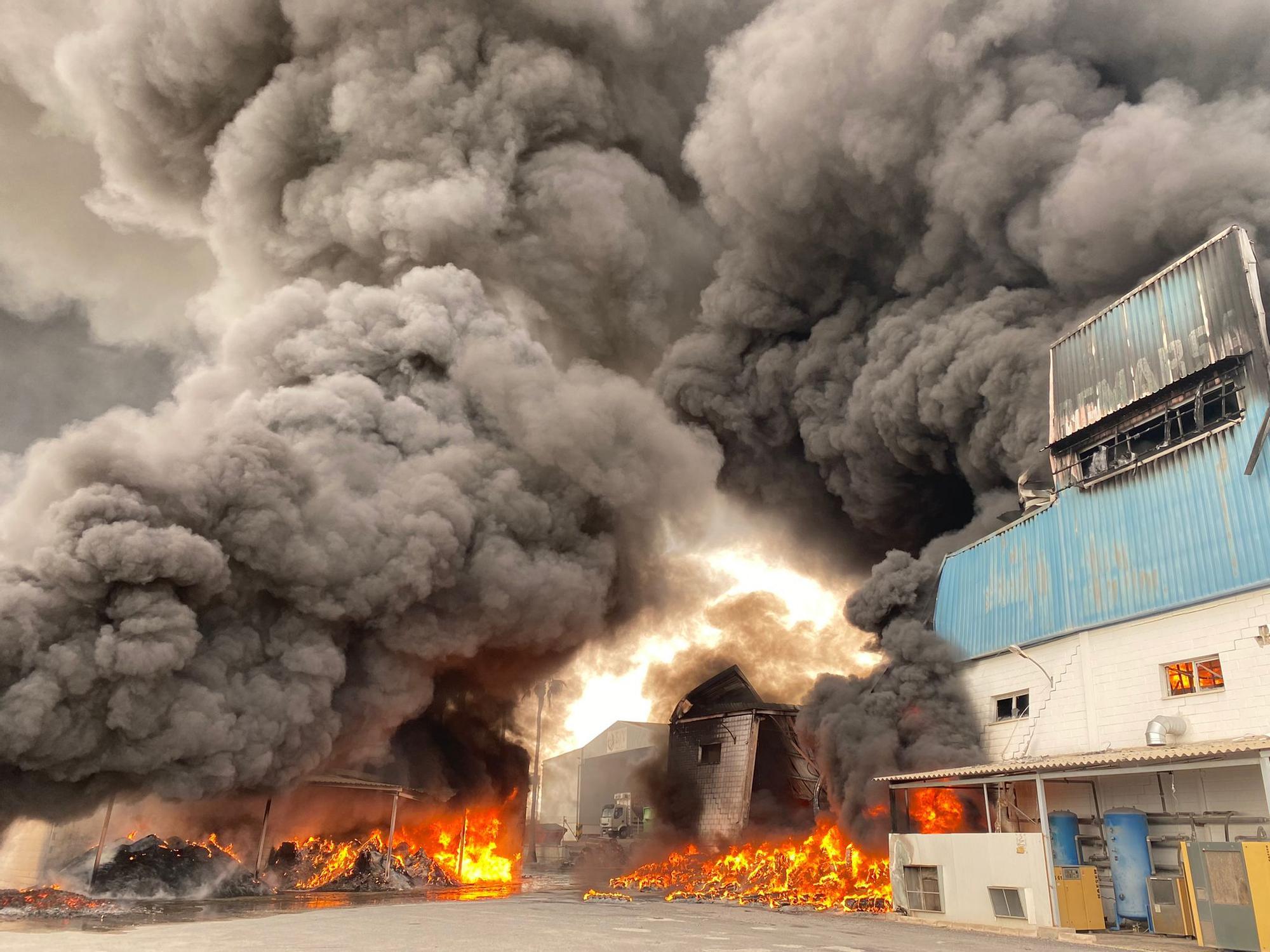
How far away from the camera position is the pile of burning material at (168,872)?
811 inches

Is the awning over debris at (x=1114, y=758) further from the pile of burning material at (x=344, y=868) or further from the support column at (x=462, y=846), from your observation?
the support column at (x=462, y=846)

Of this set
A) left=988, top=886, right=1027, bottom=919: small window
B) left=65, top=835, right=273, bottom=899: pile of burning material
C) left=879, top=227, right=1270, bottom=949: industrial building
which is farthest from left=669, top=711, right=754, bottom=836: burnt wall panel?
left=65, top=835, right=273, bottom=899: pile of burning material

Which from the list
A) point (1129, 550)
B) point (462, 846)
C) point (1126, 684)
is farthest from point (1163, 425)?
point (462, 846)

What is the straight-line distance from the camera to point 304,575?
23172 mm

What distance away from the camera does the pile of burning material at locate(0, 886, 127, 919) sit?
16.2 meters

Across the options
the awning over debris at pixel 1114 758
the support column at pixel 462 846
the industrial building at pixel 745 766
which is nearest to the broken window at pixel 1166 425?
the awning over debris at pixel 1114 758

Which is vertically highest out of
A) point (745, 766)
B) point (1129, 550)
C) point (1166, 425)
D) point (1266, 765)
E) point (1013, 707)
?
point (1166, 425)

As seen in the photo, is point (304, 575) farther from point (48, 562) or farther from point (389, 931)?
point (389, 931)

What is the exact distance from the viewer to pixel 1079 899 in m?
16.3

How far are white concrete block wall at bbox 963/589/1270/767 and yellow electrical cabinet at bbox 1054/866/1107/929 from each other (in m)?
3.23

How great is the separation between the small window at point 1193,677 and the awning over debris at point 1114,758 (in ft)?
3.76

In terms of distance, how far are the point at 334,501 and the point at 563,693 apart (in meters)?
18.7

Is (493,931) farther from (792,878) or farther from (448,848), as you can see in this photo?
(448,848)

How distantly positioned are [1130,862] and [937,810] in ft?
21.4
